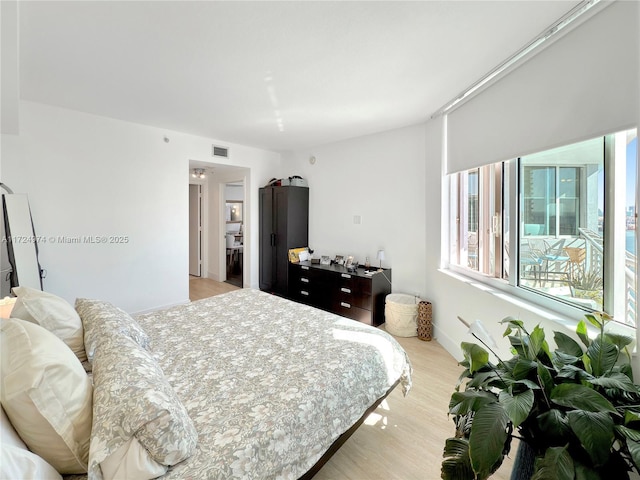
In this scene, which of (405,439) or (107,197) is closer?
(405,439)

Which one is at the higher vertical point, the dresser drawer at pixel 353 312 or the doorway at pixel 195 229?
the doorway at pixel 195 229

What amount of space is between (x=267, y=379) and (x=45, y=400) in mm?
867

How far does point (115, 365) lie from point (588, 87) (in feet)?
9.07

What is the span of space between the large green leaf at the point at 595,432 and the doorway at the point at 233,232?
5.73 metres

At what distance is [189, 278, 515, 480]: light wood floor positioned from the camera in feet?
5.29

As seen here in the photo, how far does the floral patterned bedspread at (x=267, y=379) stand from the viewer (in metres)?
1.11

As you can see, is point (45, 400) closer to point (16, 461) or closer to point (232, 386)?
point (16, 461)

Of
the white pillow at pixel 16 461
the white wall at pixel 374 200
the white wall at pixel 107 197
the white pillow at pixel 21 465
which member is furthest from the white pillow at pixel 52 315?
the white wall at pixel 374 200

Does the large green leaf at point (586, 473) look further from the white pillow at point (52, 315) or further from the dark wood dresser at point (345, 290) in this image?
the dark wood dresser at point (345, 290)

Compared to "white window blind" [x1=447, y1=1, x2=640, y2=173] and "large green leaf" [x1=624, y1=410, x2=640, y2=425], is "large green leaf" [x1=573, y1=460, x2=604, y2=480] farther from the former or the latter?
"white window blind" [x1=447, y1=1, x2=640, y2=173]

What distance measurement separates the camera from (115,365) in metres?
1.16

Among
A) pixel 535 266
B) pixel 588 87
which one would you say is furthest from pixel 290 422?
pixel 588 87

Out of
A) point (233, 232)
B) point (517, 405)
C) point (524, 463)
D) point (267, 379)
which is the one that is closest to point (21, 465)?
point (267, 379)

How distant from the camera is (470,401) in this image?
1097 mm
